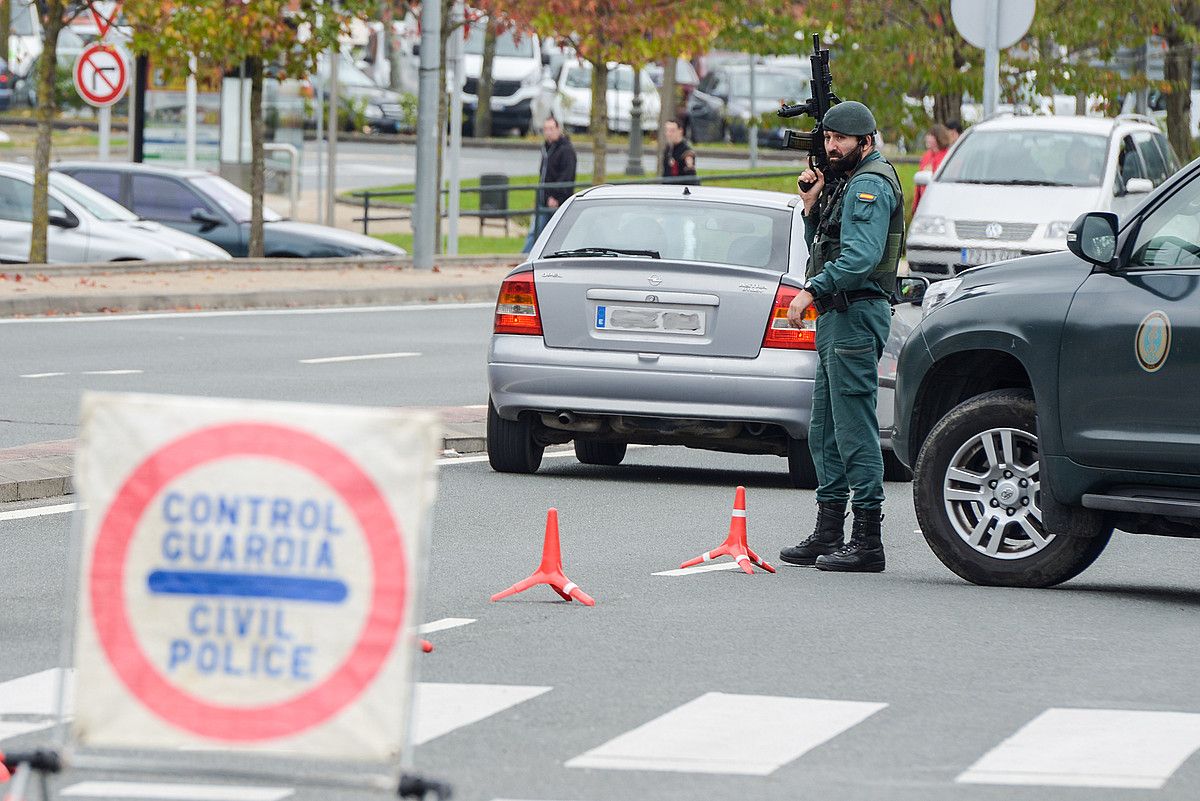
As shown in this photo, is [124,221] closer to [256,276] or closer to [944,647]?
[256,276]

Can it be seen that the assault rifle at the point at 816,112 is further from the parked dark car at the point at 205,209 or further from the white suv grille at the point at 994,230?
the parked dark car at the point at 205,209

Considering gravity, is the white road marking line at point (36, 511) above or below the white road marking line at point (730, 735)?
below

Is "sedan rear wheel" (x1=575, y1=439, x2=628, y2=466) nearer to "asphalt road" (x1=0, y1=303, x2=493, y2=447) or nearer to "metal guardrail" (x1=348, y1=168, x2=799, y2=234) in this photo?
"asphalt road" (x1=0, y1=303, x2=493, y2=447)

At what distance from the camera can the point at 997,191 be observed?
22344mm

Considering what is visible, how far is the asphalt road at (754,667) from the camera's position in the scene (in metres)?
6.19

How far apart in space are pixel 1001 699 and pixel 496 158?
44.5 m

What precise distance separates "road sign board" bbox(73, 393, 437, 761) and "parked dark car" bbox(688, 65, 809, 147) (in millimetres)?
47849

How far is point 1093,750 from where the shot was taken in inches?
255

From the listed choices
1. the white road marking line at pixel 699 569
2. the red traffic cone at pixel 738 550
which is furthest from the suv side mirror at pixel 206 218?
the red traffic cone at pixel 738 550

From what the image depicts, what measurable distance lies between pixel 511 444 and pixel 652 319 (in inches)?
40.7

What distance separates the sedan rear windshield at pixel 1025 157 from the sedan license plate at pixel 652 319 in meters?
10.8

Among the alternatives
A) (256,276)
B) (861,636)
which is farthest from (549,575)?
(256,276)

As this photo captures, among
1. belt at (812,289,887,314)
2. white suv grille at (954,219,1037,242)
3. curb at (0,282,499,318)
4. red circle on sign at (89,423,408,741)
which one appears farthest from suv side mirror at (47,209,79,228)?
red circle on sign at (89,423,408,741)

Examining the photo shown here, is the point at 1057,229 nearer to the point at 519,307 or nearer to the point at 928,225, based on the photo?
the point at 928,225
